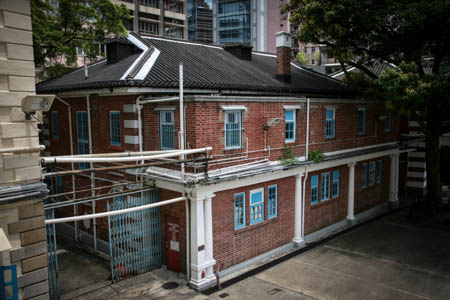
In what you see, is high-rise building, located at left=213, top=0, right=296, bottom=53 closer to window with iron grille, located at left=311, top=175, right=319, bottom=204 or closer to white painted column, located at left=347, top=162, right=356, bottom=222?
white painted column, located at left=347, top=162, right=356, bottom=222

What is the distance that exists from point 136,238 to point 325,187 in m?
9.62

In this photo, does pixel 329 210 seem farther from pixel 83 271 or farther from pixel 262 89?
pixel 83 271

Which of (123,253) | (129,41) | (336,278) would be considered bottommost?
(336,278)

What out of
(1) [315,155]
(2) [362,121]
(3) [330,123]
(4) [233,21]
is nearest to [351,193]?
(2) [362,121]

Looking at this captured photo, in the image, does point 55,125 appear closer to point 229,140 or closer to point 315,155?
point 229,140

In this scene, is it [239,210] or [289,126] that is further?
[289,126]

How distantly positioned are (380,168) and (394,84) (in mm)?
8147

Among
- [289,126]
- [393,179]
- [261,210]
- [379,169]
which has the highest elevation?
[289,126]

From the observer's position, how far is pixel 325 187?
18.5 metres

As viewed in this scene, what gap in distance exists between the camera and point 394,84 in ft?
52.2

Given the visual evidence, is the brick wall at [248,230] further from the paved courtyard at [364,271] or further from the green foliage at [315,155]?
the green foliage at [315,155]

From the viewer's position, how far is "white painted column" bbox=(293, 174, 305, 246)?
54.1 ft

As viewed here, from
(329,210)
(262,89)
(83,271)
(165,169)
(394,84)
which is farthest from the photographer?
(329,210)

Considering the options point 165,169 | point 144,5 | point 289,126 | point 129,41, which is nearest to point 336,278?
point 289,126
